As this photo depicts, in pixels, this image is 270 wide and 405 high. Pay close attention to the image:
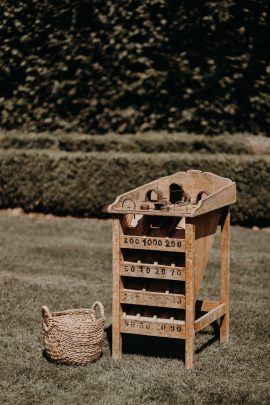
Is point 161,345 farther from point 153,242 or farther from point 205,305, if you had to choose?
point 153,242

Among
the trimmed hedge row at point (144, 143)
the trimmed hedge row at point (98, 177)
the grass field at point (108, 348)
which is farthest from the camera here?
the trimmed hedge row at point (144, 143)

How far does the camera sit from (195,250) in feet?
16.0

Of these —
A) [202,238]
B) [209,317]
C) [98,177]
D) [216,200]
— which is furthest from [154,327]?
[98,177]

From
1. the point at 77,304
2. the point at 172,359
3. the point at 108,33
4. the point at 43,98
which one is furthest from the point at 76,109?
the point at 172,359

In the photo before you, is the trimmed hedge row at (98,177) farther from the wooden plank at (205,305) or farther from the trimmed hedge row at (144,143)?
the wooden plank at (205,305)

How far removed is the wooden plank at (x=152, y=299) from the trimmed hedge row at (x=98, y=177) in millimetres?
5397

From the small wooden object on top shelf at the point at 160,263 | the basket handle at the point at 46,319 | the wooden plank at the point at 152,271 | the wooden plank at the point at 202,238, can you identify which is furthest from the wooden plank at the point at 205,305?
the basket handle at the point at 46,319

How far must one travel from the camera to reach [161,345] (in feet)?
18.0

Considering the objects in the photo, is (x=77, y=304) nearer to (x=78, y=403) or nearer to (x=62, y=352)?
(x=62, y=352)

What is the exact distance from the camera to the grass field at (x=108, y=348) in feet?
14.6

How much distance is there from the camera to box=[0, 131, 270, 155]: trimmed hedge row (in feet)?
34.4

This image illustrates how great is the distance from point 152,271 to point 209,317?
0.64 meters

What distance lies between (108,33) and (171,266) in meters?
7.13

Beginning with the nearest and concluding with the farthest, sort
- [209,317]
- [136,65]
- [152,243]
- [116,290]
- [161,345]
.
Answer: [152,243] → [116,290] → [209,317] → [161,345] → [136,65]
